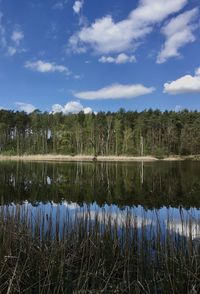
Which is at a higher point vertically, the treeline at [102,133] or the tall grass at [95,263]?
the treeline at [102,133]

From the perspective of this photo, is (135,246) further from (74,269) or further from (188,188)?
(188,188)

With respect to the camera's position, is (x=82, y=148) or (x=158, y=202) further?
(x=82, y=148)

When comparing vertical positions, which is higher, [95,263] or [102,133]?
[102,133]

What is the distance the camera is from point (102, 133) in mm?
79062

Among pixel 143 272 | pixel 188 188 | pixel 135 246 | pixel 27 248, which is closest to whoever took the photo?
pixel 143 272

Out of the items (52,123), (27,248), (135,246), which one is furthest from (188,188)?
(52,123)

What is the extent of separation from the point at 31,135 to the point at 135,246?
259 feet

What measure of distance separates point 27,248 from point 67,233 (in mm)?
925

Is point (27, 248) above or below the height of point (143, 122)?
below

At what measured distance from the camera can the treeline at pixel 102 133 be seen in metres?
72.9

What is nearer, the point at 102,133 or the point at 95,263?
the point at 95,263

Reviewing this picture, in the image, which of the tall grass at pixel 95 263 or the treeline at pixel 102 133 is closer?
the tall grass at pixel 95 263

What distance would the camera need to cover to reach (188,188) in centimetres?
1978

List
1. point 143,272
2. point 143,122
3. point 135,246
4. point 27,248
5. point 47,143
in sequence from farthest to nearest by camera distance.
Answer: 1. point 47,143
2. point 143,122
3. point 135,246
4. point 27,248
5. point 143,272
